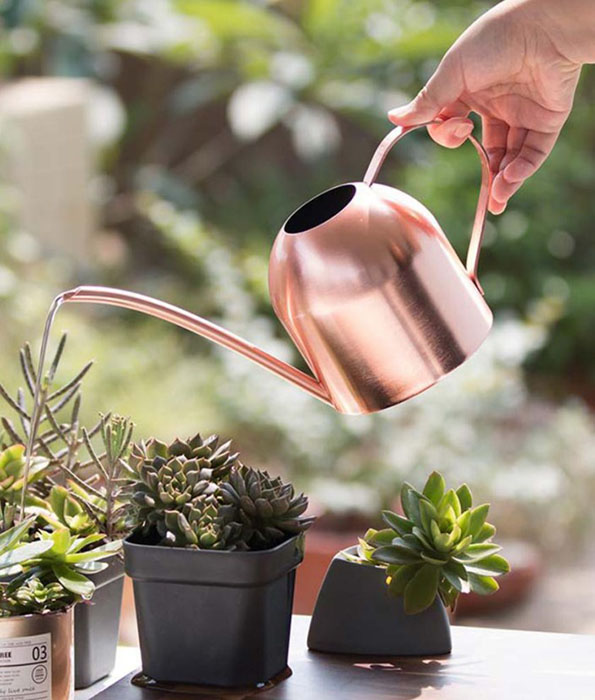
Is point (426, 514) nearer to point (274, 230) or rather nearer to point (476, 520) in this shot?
point (476, 520)

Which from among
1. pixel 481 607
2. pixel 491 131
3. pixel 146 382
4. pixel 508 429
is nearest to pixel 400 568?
pixel 491 131

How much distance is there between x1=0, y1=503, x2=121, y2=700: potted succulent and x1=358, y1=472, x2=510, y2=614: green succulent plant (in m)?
0.20

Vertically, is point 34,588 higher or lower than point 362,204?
lower

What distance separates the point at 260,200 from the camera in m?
4.87

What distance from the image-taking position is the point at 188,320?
74 cm

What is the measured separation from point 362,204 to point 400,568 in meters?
0.26

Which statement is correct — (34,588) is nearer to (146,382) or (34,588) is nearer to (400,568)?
(400,568)

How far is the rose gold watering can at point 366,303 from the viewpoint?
0.73m

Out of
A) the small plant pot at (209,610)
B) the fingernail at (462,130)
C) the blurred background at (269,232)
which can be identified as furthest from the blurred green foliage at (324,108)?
the small plant pot at (209,610)

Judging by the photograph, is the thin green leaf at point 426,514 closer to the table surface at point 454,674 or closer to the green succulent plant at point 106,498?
the table surface at point 454,674

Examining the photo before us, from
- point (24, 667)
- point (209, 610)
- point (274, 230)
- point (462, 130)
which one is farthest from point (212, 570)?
point (274, 230)

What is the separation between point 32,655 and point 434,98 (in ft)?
1.59

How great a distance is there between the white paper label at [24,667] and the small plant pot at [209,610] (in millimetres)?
77

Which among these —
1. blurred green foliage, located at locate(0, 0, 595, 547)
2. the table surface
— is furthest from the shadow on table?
blurred green foliage, located at locate(0, 0, 595, 547)
